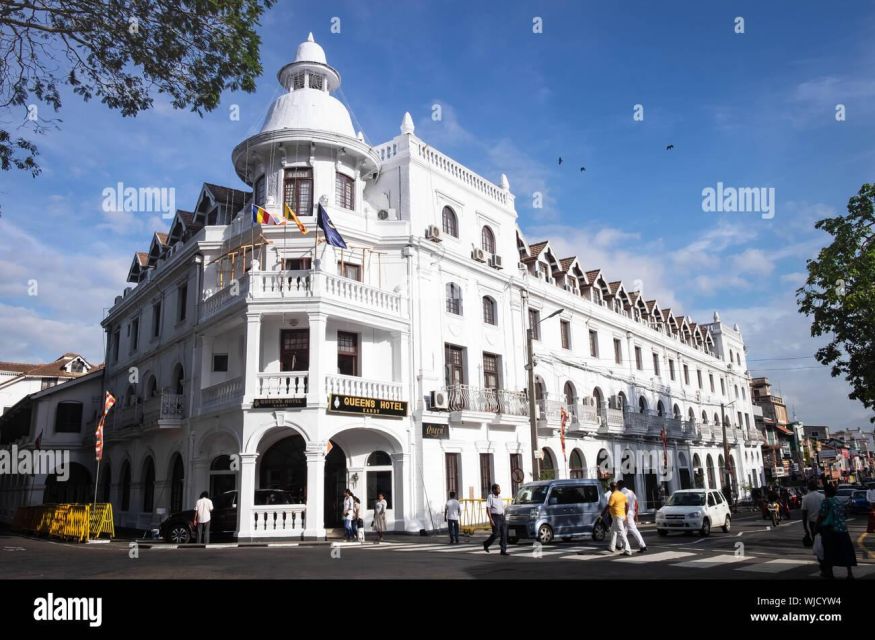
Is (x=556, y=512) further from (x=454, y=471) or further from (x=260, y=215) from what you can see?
(x=260, y=215)

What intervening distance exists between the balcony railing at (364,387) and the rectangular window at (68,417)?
23284mm

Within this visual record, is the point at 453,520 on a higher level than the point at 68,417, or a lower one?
lower

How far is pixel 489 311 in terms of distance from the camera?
97.9 feet

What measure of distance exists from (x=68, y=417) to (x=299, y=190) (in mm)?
22482

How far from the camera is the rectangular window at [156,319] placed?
102 ft

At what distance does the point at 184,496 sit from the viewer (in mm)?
23938

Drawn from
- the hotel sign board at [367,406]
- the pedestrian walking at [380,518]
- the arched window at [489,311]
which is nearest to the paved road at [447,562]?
the pedestrian walking at [380,518]

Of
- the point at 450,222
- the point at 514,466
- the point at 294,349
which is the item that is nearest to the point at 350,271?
the point at 294,349

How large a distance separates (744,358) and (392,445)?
52.9m

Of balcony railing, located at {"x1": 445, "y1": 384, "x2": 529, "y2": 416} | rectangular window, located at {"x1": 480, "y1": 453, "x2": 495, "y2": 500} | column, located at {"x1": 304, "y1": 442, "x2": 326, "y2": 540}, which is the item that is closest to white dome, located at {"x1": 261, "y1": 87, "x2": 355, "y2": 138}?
balcony railing, located at {"x1": 445, "y1": 384, "x2": 529, "y2": 416}

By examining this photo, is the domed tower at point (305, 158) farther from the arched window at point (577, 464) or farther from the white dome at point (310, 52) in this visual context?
the arched window at point (577, 464)

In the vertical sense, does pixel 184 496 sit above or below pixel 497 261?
below

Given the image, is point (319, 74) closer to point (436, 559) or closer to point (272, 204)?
point (272, 204)
